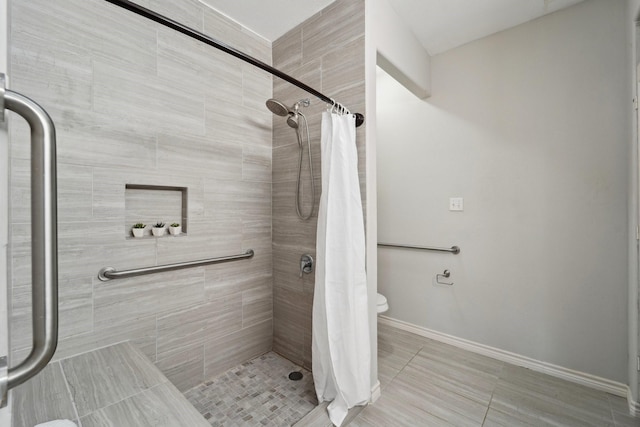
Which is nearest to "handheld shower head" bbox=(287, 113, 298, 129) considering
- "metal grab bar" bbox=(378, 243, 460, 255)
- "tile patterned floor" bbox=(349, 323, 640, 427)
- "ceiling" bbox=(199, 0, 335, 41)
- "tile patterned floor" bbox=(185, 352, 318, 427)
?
"ceiling" bbox=(199, 0, 335, 41)

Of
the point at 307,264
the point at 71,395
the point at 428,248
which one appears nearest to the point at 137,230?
the point at 71,395

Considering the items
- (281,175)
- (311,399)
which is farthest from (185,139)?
(311,399)

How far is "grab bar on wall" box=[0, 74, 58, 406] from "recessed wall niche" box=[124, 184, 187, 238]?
1.23 metres

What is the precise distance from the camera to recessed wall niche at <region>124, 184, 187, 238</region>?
4.92 feet

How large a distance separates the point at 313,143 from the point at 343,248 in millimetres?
796

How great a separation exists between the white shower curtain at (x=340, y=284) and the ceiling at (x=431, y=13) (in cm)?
89

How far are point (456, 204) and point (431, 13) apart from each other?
55.1 inches

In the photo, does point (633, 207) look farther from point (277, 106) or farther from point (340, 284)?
point (277, 106)

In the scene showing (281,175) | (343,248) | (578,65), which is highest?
(578,65)

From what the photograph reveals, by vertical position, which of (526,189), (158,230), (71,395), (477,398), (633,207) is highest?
(526,189)

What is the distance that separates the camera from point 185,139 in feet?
5.43

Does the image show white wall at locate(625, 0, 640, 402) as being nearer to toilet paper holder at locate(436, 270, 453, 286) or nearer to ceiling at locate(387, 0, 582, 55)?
ceiling at locate(387, 0, 582, 55)

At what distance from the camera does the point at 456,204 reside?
225 centimetres

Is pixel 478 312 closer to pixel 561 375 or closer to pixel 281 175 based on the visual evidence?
pixel 561 375
